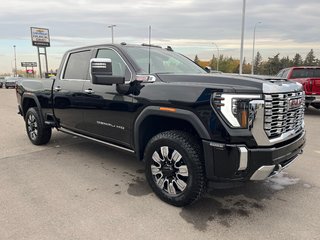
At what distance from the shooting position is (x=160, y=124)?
3994 millimetres

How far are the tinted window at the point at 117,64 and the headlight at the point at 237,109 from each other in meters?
1.52

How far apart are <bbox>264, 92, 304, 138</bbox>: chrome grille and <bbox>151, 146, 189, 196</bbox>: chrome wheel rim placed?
98 cm

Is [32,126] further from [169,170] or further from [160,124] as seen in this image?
[169,170]

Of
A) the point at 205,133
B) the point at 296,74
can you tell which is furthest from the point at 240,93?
the point at 296,74

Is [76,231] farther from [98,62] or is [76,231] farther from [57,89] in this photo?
[57,89]

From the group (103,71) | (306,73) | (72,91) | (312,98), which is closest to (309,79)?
(312,98)

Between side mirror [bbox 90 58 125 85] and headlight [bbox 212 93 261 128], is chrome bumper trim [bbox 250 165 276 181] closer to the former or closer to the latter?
headlight [bbox 212 93 261 128]

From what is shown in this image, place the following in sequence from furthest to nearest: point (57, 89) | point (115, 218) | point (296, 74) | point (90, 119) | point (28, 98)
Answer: point (296, 74)
point (28, 98)
point (57, 89)
point (90, 119)
point (115, 218)

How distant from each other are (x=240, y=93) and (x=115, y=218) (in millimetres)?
1835

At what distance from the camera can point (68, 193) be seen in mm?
4004

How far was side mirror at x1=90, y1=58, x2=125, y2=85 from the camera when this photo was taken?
12.4 ft

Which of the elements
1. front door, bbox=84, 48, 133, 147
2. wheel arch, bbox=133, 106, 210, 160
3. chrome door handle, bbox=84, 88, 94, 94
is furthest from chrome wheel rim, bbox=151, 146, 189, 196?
chrome door handle, bbox=84, 88, 94, 94

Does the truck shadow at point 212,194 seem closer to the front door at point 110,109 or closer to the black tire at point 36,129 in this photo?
the front door at point 110,109

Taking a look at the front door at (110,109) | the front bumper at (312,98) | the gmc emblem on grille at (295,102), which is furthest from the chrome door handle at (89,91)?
the front bumper at (312,98)
